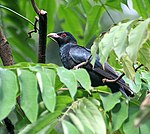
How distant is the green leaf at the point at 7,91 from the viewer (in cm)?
183

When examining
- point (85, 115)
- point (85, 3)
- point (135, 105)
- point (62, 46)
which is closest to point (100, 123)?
point (85, 115)

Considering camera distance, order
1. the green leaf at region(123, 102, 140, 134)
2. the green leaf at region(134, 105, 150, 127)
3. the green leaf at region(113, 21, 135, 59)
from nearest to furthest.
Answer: the green leaf at region(134, 105, 150, 127) < the green leaf at region(113, 21, 135, 59) < the green leaf at region(123, 102, 140, 134)

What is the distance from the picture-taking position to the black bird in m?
2.84

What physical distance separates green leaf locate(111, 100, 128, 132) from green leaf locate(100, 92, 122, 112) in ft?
0.09

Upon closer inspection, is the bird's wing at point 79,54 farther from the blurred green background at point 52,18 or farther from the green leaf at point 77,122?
the green leaf at point 77,122

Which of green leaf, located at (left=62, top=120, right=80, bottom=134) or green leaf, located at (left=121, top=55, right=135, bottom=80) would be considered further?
green leaf, located at (left=121, top=55, right=135, bottom=80)

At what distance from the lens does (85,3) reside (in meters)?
3.29

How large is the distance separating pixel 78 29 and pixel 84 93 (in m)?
1.29

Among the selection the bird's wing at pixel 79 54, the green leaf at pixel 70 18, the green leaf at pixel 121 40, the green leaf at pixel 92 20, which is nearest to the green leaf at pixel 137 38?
the green leaf at pixel 121 40

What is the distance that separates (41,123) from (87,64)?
1203 mm

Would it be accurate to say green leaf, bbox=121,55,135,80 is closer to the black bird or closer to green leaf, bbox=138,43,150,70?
green leaf, bbox=138,43,150,70

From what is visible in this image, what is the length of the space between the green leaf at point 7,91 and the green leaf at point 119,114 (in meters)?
0.46

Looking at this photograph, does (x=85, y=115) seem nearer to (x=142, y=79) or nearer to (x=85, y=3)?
(x=142, y=79)

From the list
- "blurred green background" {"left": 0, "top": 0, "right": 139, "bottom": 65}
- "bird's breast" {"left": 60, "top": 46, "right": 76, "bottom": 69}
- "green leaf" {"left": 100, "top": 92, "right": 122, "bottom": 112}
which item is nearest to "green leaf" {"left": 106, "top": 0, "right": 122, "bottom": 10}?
"blurred green background" {"left": 0, "top": 0, "right": 139, "bottom": 65}
